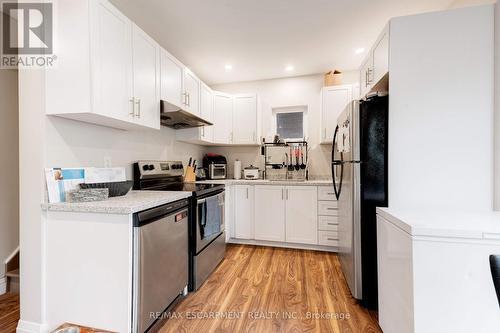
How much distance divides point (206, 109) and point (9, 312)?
2.79m

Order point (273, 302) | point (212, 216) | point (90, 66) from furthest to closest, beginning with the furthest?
point (212, 216), point (273, 302), point (90, 66)

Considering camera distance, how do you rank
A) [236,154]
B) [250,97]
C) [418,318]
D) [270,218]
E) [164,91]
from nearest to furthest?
[418,318]
[164,91]
[270,218]
[250,97]
[236,154]

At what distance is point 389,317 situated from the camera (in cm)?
130

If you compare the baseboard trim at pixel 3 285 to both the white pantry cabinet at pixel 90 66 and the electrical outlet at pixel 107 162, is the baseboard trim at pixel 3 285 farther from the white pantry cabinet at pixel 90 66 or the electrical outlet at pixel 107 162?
the white pantry cabinet at pixel 90 66

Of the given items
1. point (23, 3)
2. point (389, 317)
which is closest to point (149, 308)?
point (389, 317)

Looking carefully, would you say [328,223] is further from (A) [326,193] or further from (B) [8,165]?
(B) [8,165]

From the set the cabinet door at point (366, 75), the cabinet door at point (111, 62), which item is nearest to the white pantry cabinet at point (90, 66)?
the cabinet door at point (111, 62)

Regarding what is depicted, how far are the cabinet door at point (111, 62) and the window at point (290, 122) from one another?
8.10ft

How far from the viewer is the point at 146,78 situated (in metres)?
1.89

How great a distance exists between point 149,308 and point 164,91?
1.87 metres

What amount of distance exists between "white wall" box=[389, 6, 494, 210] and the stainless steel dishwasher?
65.6 inches

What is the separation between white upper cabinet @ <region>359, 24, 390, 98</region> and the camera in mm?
1604

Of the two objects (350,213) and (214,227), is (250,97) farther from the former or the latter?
(350,213)

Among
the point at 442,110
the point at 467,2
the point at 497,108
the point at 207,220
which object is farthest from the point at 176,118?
the point at 467,2
